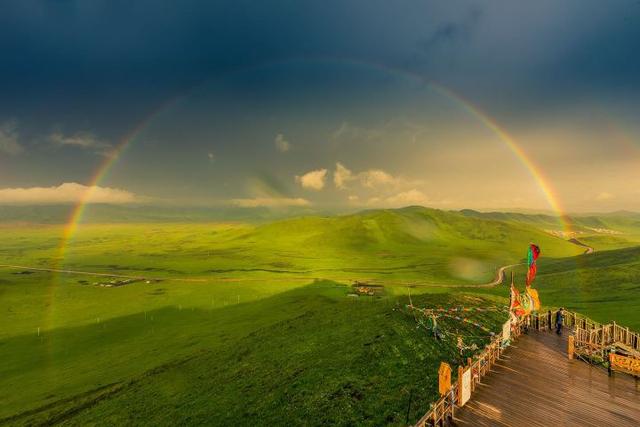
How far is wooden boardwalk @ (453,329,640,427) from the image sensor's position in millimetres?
20359

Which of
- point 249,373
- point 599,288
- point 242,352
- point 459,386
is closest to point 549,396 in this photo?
point 459,386

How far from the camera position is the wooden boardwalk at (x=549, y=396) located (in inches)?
802

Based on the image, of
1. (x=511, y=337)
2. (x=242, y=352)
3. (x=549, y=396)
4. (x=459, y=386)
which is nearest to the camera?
(x=459, y=386)

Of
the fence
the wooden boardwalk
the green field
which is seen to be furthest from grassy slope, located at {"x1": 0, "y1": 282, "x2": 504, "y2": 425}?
the wooden boardwalk

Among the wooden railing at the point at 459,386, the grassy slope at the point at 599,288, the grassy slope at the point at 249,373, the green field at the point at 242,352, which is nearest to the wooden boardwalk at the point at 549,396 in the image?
the wooden railing at the point at 459,386

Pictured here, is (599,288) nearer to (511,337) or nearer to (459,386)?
(511,337)

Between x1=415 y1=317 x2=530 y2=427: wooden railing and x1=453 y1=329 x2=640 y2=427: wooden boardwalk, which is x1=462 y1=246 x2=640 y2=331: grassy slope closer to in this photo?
x1=453 y1=329 x2=640 y2=427: wooden boardwalk

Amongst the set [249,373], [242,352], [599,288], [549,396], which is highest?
[549,396]

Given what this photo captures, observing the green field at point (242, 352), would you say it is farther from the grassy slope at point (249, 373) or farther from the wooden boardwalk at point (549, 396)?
the wooden boardwalk at point (549, 396)

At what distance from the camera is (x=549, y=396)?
75.7ft

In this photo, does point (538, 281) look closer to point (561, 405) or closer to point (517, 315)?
point (517, 315)

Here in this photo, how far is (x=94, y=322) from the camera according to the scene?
355ft

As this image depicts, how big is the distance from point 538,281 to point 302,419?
462 feet

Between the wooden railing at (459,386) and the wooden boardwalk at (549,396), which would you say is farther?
the wooden boardwalk at (549,396)
